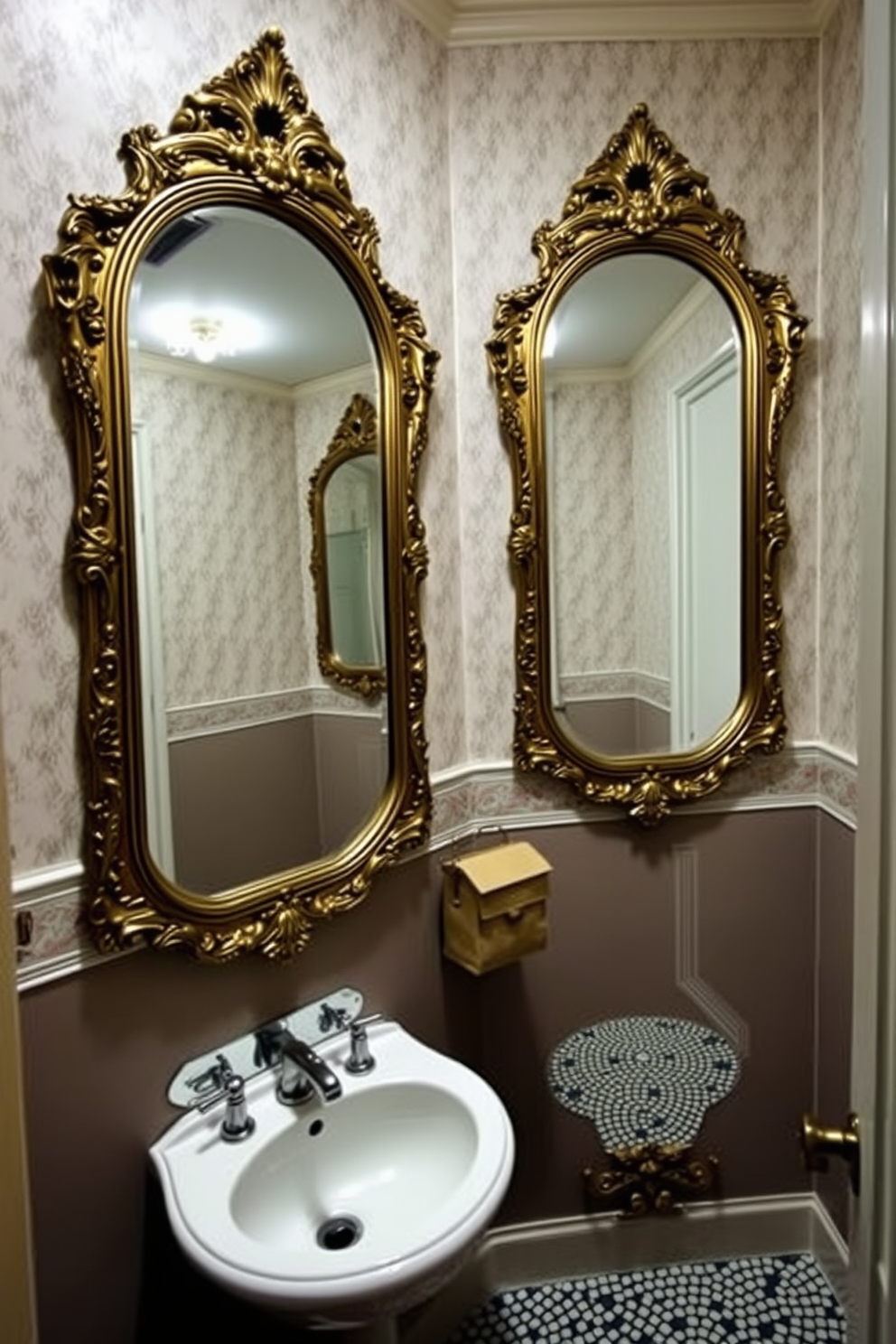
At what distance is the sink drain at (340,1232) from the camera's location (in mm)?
1110

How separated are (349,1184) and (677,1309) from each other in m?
0.95

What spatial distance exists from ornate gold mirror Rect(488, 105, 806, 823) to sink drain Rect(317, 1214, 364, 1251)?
0.85 meters

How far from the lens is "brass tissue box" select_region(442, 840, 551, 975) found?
4.63 ft

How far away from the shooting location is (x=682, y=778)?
1576mm

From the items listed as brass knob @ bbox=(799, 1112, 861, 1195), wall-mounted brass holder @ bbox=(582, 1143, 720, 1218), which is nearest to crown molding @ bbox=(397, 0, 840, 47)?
brass knob @ bbox=(799, 1112, 861, 1195)

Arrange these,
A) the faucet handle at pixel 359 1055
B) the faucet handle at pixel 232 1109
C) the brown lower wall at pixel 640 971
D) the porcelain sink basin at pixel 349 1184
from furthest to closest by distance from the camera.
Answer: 1. the brown lower wall at pixel 640 971
2. the faucet handle at pixel 359 1055
3. the faucet handle at pixel 232 1109
4. the porcelain sink basin at pixel 349 1184

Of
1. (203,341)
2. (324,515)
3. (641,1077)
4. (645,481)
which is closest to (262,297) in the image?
(203,341)

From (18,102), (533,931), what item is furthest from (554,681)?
(18,102)

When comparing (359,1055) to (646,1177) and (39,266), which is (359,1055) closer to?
(646,1177)

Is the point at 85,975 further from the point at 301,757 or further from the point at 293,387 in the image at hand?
the point at 293,387

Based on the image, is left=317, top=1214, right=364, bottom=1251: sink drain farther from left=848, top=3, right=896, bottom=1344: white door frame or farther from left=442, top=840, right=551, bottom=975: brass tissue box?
left=848, top=3, right=896, bottom=1344: white door frame

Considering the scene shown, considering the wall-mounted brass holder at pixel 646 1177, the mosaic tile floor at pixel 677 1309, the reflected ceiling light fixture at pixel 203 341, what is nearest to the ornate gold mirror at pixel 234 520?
the reflected ceiling light fixture at pixel 203 341

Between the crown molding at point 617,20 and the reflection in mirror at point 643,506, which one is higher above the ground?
the crown molding at point 617,20

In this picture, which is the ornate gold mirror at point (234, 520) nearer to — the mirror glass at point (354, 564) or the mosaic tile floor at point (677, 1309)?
the mirror glass at point (354, 564)
